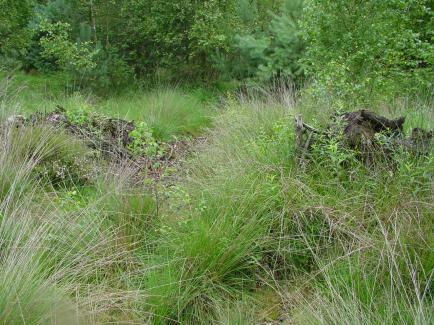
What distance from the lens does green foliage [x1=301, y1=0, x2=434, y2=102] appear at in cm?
675

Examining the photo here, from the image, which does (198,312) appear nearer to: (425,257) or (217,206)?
(217,206)

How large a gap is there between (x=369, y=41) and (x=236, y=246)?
15.9 ft

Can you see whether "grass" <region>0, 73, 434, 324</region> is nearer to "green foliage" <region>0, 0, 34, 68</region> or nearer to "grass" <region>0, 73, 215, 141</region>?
"grass" <region>0, 73, 215, 141</region>

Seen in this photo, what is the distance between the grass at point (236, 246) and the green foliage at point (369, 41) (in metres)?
3.10

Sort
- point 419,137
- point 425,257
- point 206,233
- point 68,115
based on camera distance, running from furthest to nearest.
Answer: point 68,115 → point 419,137 → point 206,233 → point 425,257

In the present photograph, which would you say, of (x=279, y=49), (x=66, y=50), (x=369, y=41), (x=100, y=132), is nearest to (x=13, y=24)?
(x=66, y=50)

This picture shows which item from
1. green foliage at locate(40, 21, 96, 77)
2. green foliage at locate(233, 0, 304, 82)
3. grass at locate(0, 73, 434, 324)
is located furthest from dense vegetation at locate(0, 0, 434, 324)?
green foliage at locate(40, 21, 96, 77)

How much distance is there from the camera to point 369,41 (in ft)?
22.9

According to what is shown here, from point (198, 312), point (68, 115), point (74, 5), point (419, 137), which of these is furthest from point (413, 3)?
point (74, 5)

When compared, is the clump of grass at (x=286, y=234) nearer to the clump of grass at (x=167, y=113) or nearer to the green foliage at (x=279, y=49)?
the clump of grass at (x=167, y=113)

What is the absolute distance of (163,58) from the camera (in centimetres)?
1281

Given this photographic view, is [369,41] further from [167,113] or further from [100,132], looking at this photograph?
[100,132]

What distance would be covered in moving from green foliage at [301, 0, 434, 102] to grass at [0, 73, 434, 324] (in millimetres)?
3095

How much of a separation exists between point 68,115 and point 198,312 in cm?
396
